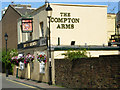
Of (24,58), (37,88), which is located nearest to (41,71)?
(24,58)

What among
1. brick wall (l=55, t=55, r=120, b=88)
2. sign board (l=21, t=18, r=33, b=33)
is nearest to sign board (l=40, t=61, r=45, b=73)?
brick wall (l=55, t=55, r=120, b=88)

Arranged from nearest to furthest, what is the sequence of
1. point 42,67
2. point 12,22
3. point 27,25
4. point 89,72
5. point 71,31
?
point 89,72 < point 71,31 < point 42,67 < point 27,25 < point 12,22

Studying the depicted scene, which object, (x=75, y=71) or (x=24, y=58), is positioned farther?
(x=24, y=58)

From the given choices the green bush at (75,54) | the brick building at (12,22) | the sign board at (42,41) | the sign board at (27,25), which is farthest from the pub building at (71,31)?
the brick building at (12,22)

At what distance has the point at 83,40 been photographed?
1064 inches

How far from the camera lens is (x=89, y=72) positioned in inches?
717

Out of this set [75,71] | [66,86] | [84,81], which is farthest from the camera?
[66,86]

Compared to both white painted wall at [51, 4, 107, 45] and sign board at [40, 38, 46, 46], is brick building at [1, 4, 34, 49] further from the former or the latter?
white painted wall at [51, 4, 107, 45]

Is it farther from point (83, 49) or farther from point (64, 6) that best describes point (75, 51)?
point (64, 6)

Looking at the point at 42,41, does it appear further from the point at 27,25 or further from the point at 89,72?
the point at 89,72

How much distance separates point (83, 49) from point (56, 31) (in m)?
3.10

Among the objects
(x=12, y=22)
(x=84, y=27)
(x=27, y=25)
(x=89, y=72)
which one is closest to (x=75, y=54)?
(x=84, y=27)

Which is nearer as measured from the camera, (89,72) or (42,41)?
(89,72)

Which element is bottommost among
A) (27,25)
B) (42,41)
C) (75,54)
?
(75,54)
